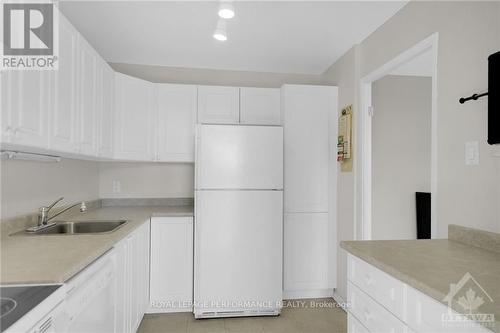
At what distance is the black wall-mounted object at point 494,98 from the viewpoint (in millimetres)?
1376

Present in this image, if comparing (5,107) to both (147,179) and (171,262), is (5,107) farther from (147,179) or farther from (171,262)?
(147,179)

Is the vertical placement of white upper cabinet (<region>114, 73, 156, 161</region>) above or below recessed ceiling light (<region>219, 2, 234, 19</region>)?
below

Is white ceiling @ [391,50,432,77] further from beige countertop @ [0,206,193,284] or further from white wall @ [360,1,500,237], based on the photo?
beige countertop @ [0,206,193,284]

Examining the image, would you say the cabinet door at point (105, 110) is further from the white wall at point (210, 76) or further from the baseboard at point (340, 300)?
the baseboard at point (340, 300)

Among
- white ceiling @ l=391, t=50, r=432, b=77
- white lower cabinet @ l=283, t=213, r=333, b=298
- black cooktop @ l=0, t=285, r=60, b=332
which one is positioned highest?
white ceiling @ l=391, t=50, r=432, b=77

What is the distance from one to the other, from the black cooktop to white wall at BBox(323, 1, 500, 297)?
6.25 ft

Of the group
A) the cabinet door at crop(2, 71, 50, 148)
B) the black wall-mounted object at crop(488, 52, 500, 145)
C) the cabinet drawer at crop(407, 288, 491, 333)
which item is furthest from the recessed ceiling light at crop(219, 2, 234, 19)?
the cabinet drawer at crop(407, 288, 491, 333)

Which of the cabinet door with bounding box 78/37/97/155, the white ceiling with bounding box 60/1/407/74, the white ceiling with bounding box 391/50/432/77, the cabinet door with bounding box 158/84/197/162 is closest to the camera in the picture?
the cabinet door with bounding box 78/37/97/155

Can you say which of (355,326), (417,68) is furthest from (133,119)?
(417,68)

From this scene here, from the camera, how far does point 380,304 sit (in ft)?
4.14

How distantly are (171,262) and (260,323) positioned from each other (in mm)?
947

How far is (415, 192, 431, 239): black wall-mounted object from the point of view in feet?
10.8

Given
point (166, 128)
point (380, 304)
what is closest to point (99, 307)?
point (380, 304)

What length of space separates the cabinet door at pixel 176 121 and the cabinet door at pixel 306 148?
0.99 m
